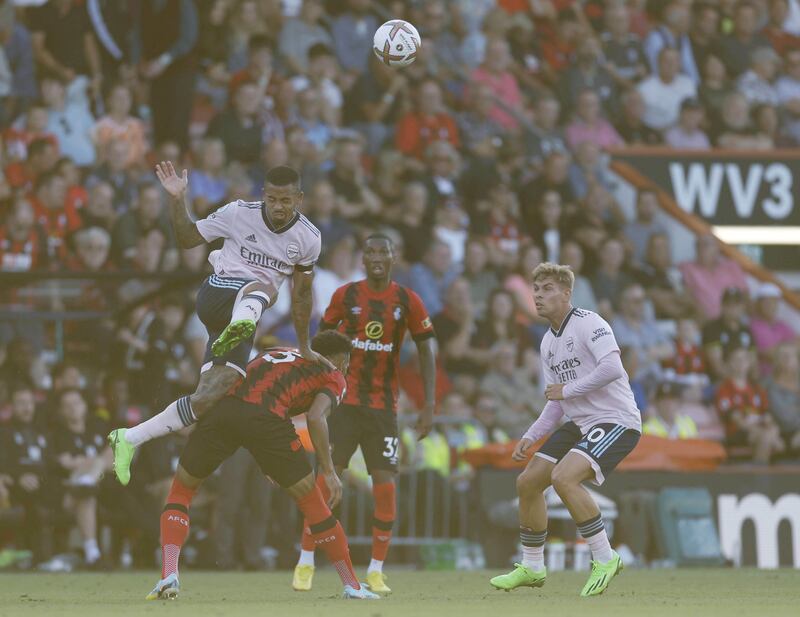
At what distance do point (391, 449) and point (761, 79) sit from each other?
14.7 metres

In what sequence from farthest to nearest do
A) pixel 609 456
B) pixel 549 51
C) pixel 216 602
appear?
pixel 549 51
pixel 609 456
pixel 216 602

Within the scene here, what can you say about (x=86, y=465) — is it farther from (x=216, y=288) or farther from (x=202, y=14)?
(x=202, y=14)

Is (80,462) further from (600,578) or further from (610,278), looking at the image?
(610,278)

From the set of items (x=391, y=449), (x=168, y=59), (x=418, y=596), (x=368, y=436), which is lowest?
(x=418, y=596)

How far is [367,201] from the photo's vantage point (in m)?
20.3

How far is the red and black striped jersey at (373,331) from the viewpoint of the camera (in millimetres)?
13555

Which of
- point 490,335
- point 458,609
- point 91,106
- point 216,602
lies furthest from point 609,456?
point 91,106

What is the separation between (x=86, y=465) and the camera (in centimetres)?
1647

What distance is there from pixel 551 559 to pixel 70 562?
4.74 m

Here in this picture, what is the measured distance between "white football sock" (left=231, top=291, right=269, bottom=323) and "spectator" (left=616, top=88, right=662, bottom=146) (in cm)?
1412

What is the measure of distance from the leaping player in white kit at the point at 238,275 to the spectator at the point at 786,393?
1015cm

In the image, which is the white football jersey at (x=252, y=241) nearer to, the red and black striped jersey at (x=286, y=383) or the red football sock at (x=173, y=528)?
the red and black striped jersey at (x=286, y=383)

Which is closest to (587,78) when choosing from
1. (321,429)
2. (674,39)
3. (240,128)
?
(674,39)

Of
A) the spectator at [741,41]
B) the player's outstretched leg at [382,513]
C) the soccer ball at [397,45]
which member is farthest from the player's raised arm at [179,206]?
the spectator at [741,41]
